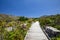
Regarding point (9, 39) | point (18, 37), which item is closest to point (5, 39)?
point (9, 39)

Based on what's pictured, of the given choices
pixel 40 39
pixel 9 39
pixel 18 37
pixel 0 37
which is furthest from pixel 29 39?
pixel 0 37

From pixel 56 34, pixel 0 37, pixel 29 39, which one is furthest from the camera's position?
pixel 56 34

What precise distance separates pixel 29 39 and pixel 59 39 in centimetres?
311

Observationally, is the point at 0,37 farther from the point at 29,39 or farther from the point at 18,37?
the point at 29,39

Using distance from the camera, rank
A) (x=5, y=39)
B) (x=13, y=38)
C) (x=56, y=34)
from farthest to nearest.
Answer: (x=56, y=34) < (x=13, y=38) < (x=5, y=39)

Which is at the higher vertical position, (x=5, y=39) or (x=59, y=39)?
(x=5, y=39)

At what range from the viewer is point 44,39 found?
11461mm

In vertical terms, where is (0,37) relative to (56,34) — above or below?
above

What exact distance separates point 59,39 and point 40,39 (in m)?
2.25

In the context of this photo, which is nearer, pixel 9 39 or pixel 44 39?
pixel 9 39

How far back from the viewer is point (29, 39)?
11.3 meters

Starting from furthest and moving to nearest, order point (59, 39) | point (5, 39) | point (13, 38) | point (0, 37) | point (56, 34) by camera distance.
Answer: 1. point (56, 34)
2. point (59, 39)
3. point (13, 38)
4. point (5, 39)
5. point (0, 37)

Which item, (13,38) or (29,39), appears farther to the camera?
(29,39)

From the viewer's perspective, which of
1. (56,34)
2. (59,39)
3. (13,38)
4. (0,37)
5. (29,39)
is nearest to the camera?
(0,37)
